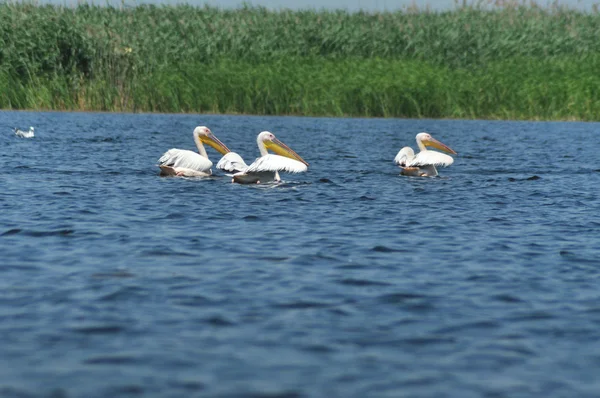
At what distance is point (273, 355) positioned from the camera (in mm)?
5746

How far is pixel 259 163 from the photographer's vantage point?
14.2 m

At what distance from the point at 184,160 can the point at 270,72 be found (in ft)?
59.6

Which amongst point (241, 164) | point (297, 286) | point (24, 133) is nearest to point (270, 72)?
point (24, 133)

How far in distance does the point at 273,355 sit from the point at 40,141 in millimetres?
17335

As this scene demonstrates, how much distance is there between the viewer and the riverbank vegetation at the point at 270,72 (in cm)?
3191

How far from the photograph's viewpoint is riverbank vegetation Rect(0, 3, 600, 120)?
3191 cm

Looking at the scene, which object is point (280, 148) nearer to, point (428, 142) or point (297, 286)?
point (428, 142)

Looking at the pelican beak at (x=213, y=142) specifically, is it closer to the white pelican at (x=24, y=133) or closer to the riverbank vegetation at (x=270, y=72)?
the white pelican at (x=24, y=133)

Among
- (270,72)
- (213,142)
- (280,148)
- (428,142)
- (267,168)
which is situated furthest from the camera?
(270,72)

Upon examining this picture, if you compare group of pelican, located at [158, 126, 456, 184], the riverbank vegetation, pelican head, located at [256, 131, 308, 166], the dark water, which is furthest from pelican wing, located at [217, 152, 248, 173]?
the riverbank vegetation

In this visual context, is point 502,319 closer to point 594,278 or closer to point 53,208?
point 594,278

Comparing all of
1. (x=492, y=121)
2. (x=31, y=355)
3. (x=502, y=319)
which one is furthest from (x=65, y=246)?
(x=492, y=121)

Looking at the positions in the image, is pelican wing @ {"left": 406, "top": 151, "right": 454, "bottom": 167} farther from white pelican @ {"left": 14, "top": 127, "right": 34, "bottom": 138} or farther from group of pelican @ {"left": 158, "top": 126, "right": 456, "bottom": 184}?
white pelican @ {"left": 14, "top": 127, "right": 34, "bottom": 138}

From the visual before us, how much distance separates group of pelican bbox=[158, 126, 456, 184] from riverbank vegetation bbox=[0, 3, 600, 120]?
51.1 feet
